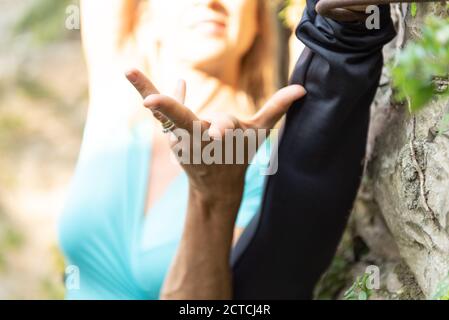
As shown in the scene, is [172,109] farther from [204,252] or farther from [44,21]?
[44,21]

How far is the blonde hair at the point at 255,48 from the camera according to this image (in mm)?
1630

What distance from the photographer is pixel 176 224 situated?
4.75 feet

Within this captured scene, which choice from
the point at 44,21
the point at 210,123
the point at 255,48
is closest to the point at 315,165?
the point at 210,123

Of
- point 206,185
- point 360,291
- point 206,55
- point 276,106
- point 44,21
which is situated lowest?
point 360,291

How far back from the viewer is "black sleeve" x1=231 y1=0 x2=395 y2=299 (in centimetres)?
105

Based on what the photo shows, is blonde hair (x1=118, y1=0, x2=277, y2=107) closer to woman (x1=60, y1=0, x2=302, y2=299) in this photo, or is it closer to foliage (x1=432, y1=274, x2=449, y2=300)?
woman (x1=60, y1=0, x2=302, y2=299)

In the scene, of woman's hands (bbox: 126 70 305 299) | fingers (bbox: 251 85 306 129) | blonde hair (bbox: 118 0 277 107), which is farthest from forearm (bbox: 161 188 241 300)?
blonde hair (bbox: 118 0 277 107)

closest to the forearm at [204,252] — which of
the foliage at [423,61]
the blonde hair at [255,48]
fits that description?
the blonde hair at [255,48]

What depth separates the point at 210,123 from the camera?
1.03 meters

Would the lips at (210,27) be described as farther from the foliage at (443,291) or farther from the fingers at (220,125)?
the foliage at (443,291)

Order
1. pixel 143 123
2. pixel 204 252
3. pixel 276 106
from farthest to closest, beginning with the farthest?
pixel 143 123 < pixel 204 252 < pixel 276 106

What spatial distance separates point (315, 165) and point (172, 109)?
0.29 m
